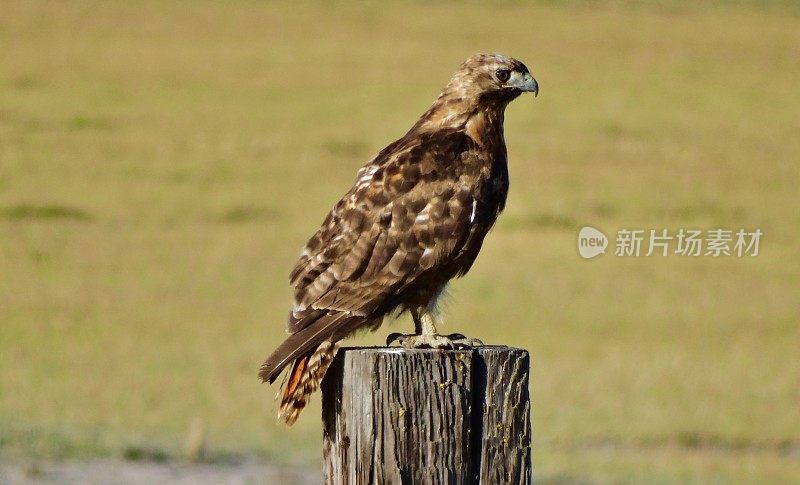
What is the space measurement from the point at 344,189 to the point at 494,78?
16048mm

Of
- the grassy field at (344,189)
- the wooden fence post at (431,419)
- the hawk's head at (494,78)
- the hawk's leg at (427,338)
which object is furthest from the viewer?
the grassy field at (344,189)

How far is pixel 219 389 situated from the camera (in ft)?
40.5

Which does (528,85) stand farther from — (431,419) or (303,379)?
(431,419)

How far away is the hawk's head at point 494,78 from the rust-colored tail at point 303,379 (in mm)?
1762

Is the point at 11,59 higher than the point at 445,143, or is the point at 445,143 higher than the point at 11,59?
the point at 11,59

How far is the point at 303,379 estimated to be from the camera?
4605mm

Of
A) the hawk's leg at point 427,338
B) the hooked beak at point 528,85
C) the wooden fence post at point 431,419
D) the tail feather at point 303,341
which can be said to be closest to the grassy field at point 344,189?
the hooked beak at point 528,85

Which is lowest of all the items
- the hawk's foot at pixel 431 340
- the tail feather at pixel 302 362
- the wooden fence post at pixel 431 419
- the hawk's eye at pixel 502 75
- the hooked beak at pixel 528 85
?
the wooden fence post at pixel 431 419

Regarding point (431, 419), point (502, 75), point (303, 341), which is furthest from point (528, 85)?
point (431, 419)

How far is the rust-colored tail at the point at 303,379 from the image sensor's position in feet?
14.9

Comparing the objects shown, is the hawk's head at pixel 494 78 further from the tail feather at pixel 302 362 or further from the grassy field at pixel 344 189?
the grassy field at pixel 344 189

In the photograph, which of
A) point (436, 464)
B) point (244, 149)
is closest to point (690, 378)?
point (436, 464)

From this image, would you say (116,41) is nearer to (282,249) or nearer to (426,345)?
(282,249)

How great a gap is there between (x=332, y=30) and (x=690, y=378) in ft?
75.1
